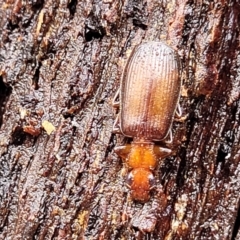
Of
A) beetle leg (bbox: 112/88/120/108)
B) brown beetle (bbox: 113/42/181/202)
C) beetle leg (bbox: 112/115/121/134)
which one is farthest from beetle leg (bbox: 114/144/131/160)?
beetle leg (bbox: 112/88/120/108)

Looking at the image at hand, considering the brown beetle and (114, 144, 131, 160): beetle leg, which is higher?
the brown beetle

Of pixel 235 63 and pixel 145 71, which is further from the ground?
pixel 235 63

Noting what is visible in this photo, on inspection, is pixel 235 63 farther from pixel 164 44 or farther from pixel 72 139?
pixel 72 139

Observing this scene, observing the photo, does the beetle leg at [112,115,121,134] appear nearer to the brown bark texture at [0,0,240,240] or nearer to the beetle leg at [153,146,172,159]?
the brown bark texture at [0,0,240,240]

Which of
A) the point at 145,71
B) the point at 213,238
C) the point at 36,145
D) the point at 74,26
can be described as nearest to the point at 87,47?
the point at 74,26

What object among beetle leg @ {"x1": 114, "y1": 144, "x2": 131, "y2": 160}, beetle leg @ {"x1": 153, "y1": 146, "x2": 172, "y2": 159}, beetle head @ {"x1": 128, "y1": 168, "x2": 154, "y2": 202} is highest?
beetle leg @ {"x1": 153, "y1": 146, "x2": 172, "y2": 159}

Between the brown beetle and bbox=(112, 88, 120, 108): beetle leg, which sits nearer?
the brown beetle

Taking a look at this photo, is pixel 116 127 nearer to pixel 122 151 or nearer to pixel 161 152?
pixel 122 151

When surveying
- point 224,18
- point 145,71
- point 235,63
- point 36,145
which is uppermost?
point 224,18
